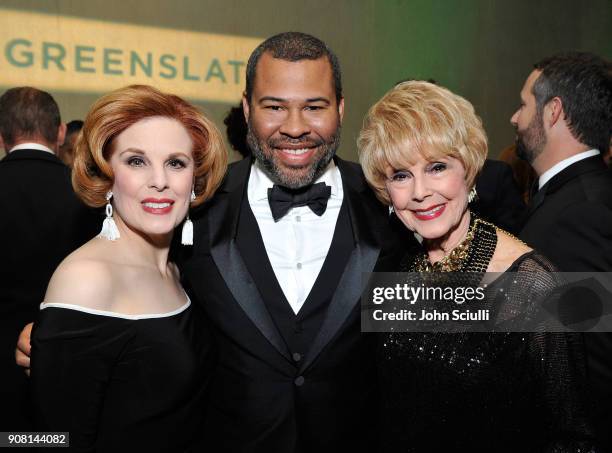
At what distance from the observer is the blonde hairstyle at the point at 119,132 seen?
190cm

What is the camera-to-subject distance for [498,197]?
10.8 feet

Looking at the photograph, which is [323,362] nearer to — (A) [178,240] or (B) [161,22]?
(A) [178,240]

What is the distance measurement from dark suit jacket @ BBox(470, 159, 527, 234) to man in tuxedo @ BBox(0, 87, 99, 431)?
1.90m

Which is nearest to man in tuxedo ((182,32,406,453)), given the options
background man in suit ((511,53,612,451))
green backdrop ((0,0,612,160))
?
background man in suit ((511,53,612,451))

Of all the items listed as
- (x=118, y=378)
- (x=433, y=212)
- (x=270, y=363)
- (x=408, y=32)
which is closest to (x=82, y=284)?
(x=118, y=378)

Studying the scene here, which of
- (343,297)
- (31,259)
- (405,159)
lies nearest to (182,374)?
(343,297)

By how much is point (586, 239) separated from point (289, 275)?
113 cm

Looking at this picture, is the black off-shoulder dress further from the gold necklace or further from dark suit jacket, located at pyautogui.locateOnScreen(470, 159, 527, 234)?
dark suit jacket, located at pyautogui.locateOnScreen(470, 159, 527, 234)

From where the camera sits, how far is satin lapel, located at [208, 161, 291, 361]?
211 cm

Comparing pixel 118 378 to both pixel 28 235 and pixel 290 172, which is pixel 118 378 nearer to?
pixel 290 172

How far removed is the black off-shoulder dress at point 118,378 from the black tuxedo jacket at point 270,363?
0.18 m

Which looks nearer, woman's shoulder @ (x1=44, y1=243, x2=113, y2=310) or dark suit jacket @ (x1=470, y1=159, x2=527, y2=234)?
woman's shoulder @ (x1=44, y1=243, x2=113, y2=310)

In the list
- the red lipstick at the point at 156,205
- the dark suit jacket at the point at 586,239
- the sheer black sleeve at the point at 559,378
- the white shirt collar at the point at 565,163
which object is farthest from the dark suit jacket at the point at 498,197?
the red lipstick at the point at 156,205

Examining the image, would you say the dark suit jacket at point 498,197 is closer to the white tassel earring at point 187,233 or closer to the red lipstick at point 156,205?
the white tassel earring at point 187,233
